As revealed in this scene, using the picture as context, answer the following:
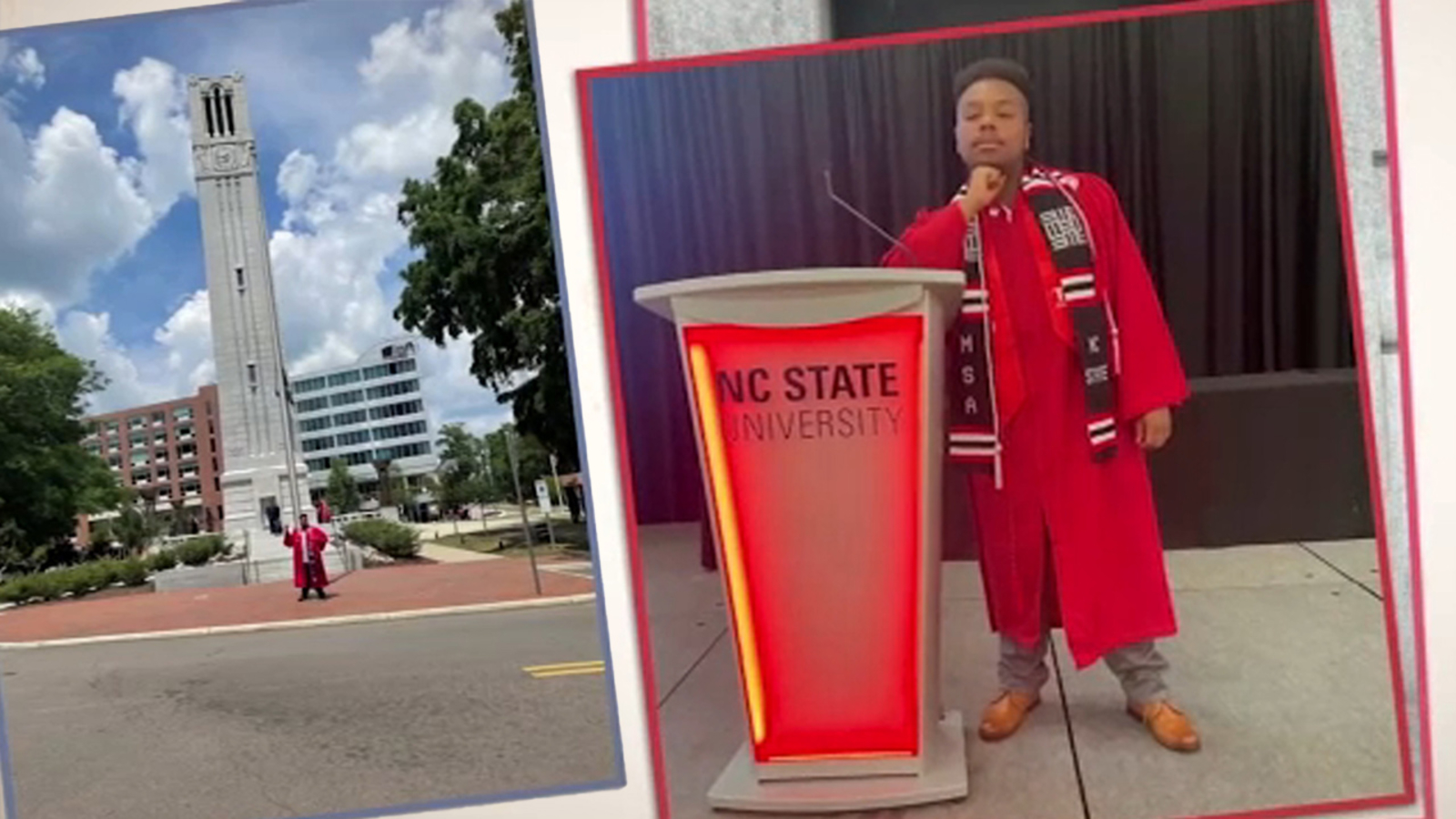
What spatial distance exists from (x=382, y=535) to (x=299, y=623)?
0.22 m

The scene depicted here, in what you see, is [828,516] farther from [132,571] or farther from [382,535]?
[132,571]

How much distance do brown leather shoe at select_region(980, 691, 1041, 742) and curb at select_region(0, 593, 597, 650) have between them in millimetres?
753

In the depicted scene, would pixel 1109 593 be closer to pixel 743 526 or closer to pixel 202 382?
pixel 743 526

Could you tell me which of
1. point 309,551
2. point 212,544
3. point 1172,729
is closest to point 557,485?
point 309,551

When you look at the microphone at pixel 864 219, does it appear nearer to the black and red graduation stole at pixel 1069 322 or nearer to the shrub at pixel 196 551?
the black and red graduation stole at pixel 1069 322

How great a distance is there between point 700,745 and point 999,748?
52 cm

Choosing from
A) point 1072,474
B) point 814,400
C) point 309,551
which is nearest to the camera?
point 814,400

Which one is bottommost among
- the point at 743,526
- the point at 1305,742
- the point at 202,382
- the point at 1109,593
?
the point at 1305,742

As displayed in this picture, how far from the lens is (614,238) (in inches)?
104

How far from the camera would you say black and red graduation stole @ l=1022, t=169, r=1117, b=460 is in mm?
2611

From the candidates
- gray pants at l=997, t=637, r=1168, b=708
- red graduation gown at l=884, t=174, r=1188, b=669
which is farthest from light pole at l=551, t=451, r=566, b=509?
gray pants at l=997, t=637, r=1168, b=708

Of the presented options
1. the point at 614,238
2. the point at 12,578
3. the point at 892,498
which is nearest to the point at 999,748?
the point at 892,498

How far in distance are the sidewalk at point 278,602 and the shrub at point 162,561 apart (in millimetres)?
47

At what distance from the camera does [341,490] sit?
2.78 meters
